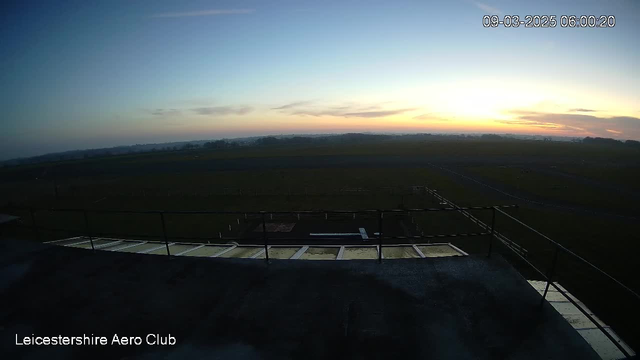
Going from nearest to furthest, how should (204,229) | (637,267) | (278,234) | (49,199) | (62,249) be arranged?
(62,249) → (637,267) → (278,234) → (204,229) → (49,199)

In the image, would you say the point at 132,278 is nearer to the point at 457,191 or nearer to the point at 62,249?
the point at 62,249

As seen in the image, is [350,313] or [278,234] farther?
[278,234]

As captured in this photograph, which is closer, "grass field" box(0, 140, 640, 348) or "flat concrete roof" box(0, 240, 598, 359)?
"flat concrete roof" box(0, 240, 598, 359)

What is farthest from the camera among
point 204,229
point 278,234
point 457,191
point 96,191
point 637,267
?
point 96,191

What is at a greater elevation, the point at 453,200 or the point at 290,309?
the point at 290,309

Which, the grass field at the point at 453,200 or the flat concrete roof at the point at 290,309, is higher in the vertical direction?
the flat concrete roof at the point at 290,309

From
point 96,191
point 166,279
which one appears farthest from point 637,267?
point 96,191

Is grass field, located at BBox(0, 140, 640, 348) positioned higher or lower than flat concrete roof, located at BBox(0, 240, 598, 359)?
lower

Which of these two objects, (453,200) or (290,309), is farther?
(453,200)
